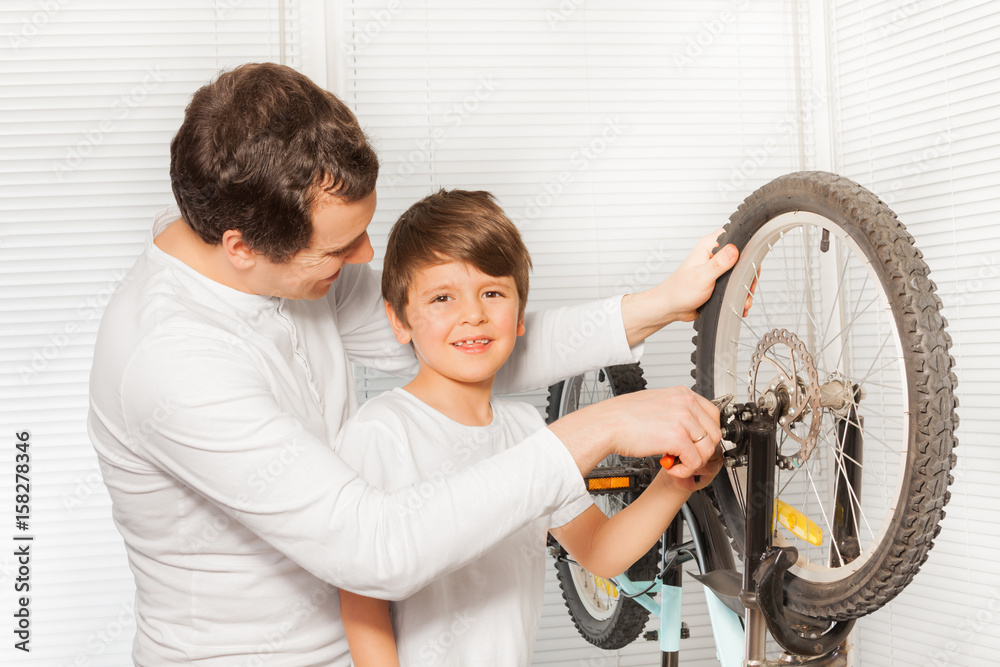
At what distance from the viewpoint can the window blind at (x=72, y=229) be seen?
210 centimetres

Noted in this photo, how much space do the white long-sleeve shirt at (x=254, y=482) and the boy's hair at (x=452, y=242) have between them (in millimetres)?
146

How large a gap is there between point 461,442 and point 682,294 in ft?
1.34

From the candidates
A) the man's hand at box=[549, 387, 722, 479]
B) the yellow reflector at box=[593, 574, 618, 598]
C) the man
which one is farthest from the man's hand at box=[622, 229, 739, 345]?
the yellow reflector at box=[593, 574, 618, 598]

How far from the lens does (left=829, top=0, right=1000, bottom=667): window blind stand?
1954mm

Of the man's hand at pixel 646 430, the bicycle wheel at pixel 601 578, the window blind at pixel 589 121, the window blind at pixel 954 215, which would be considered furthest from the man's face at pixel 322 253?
the window blind at pixel 954 215

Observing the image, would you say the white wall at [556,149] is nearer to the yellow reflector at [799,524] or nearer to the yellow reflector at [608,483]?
the yellow reflector at [608,483]

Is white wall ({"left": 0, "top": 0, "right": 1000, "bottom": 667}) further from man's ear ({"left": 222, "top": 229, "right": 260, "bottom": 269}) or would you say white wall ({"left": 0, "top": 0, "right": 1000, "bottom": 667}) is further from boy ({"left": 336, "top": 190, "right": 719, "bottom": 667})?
man's ear ({"left": 222, "top": 229, "right": 260, "bottom": 269})

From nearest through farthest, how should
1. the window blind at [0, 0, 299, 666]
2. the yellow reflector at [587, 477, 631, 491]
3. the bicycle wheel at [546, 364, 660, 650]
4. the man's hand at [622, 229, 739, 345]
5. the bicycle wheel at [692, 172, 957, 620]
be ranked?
the bicycle wheel at [692, 172, 957, 620] → the man's hand at [622, 229, 739, 345] → the yellow reflector at [587, 477, 631, 491] → the bicycle wheel at [546, 364, 660, 650] → the window blind at [0, 0, 299, 666]

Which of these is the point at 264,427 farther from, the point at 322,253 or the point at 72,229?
the point at 72,229

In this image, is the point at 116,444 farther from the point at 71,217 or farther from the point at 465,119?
the point at 465,119

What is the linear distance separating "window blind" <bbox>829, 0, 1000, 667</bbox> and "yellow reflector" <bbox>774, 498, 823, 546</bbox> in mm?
1207

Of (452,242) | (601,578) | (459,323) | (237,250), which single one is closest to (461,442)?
(459,323)

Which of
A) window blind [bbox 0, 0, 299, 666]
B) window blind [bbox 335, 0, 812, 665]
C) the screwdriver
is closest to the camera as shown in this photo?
the screwdriver

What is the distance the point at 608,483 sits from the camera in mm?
→ 1368
